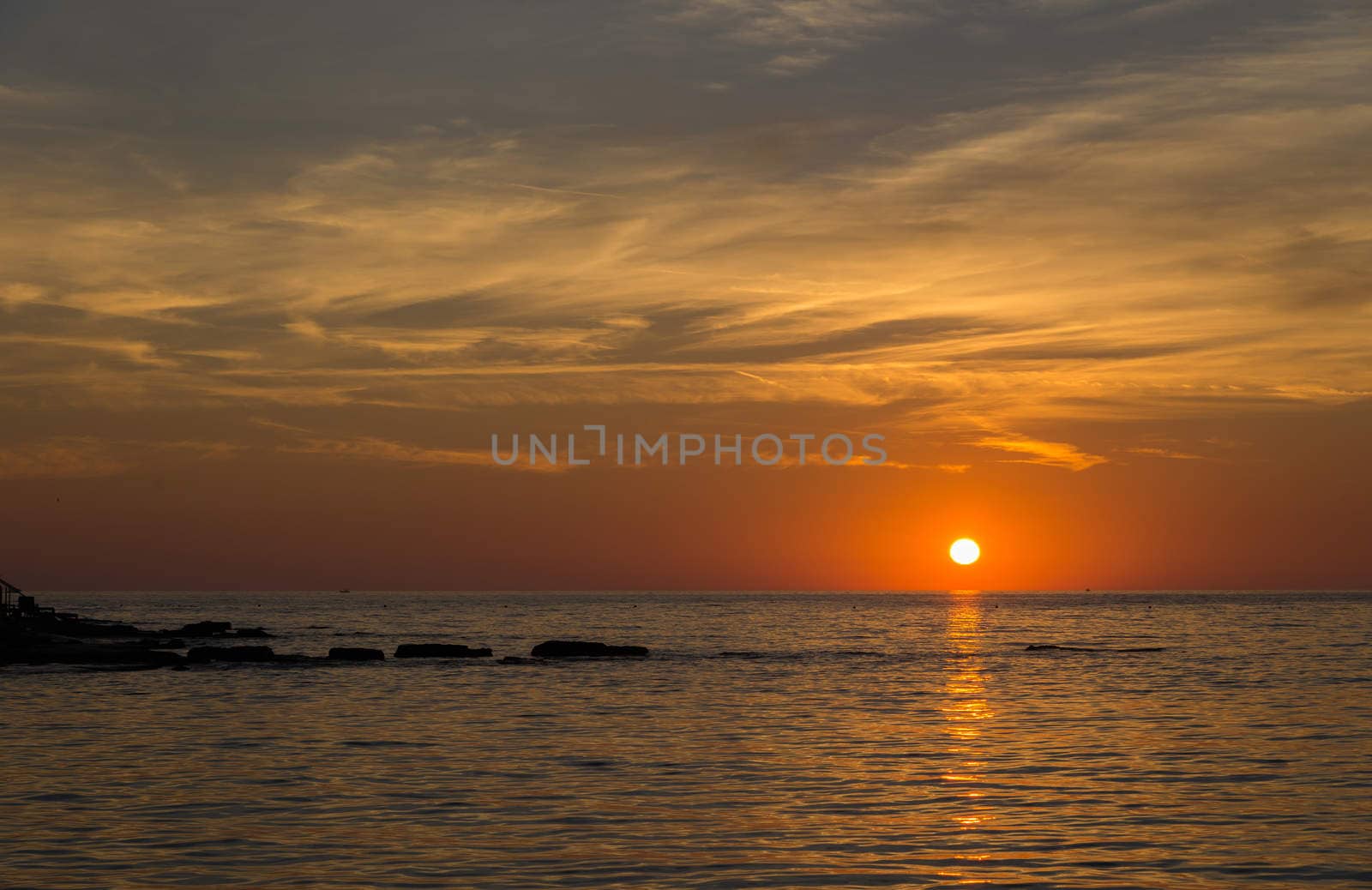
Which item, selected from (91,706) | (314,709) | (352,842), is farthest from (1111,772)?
(91,706)

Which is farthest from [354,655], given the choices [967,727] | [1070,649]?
[1070,649]

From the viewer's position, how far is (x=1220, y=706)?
44.8 metres

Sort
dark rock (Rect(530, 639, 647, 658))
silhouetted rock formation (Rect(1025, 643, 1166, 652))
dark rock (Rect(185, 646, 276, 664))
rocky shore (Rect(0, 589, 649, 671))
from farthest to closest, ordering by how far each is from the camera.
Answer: silhouetted rock formation (Rect(1025, 643, 1166, 652)), dark rock (Rect(530, 639, 647, 658)), dark rock (Rect(185, 646, 276, 664)), rocky shore (Rect(0, 589, 649, 671))

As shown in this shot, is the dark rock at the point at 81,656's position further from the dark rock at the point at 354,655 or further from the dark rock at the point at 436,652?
A: the dark rock at the point at 436,652

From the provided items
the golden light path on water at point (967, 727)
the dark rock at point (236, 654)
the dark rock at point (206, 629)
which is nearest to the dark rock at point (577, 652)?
the dark rock at point (236, 654)

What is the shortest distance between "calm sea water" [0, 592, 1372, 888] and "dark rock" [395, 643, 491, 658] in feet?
47.8

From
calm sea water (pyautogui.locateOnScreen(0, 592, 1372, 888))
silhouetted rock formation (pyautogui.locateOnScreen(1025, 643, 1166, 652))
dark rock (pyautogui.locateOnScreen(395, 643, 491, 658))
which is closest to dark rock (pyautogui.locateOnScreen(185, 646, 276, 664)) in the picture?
dark rock (pyautogui.locateOnScreen(395, 643, 491, 658))

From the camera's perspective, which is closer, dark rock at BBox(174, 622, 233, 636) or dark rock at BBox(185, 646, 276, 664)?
dark rock at BBox(185, 646, 276, 664)

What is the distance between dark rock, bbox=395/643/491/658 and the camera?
74500 mm

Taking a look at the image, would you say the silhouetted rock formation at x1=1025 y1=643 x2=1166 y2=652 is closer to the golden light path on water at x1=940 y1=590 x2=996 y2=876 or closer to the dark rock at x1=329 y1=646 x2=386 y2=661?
the golden light path on water at x1=940 y1=590 x2=996 y2=876

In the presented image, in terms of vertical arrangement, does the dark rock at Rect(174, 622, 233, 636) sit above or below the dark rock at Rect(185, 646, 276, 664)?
below

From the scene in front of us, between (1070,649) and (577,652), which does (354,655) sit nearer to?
(577,652)

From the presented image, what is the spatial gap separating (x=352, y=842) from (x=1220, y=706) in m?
33.3

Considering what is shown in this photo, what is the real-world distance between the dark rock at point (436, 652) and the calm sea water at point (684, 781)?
47.8 feet
